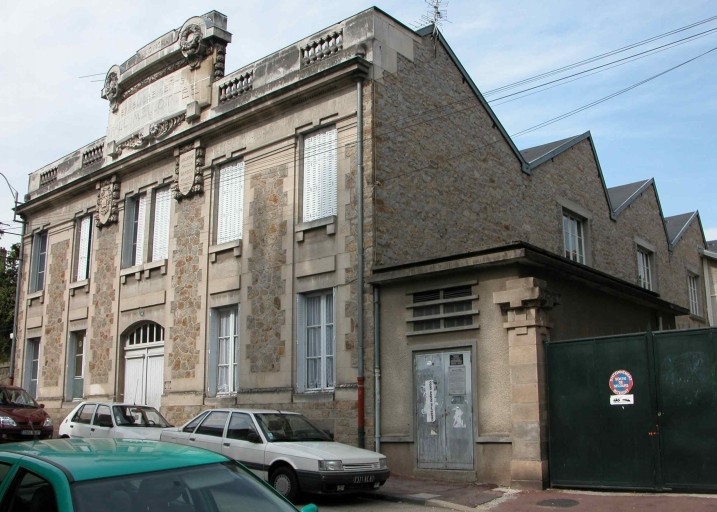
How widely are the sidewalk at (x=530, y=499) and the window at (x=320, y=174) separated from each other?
6.31 metres

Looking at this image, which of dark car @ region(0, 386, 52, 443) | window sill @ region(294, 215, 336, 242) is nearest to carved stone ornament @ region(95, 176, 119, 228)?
dark car @ region(0, 386, 52, 443)

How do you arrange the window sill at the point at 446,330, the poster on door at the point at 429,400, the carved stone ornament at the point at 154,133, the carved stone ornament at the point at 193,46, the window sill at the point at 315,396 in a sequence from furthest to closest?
1. the carved stone ornament at the point at 154,133
2. the carved stone ornament at the point at 193,46
3. the window sill at the point at 315,396
4. the poster on door at the point at 429,400
5. the window sill at the point at 446,330

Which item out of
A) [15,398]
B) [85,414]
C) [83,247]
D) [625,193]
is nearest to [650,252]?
[625,193]

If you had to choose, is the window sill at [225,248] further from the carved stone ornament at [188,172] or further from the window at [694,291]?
the window at [694,291]

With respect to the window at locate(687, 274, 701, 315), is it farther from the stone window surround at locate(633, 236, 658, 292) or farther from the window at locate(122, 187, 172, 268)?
the window at locate(122, 187, 172, 268)

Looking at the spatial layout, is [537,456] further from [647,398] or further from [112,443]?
[112,443]

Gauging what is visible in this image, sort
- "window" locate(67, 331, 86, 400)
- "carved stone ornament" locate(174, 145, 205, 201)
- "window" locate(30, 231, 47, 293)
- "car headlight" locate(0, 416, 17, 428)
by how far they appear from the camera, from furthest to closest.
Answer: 1. "window" locate(30, 231, 47, 293)
2. "window" locate(67, 331, 86, 400)
3. "carved stone ornament" locate(174, 145, 205, 201)
4. "car headlight" locate(0, 416, 17, 428)

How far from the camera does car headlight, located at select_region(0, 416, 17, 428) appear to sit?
16219 mm

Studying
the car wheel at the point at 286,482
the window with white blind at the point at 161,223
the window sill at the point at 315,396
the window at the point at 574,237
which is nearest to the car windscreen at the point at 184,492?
the car wheel at the point at 286,482

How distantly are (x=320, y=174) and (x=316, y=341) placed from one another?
12.1ft

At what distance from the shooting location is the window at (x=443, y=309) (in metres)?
13.5

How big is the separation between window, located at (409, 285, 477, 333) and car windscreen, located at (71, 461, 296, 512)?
29.7ft

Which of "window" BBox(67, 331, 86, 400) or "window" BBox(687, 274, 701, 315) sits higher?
"window" BBox(687, 274, 701, 315)

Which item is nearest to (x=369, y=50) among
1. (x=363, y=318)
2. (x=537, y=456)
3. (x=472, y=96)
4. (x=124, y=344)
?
(x=472, y=96)
